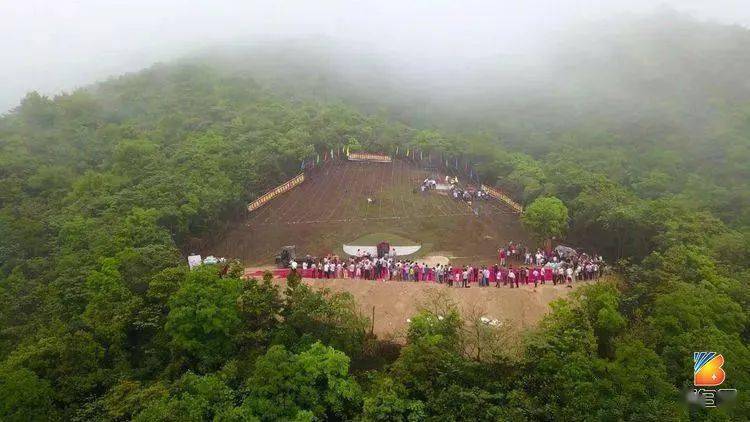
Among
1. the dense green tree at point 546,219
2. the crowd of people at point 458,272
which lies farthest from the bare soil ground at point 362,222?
the crowd of people at point 458,272

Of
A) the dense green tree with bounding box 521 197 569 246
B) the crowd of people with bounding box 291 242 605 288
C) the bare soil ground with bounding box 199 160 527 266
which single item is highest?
the dense green tree with bounding box 521 197 569 246

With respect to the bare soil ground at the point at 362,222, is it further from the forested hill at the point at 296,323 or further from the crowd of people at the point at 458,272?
the crowd of people at the point at 458,272

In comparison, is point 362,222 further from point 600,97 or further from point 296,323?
Result: point 600,97

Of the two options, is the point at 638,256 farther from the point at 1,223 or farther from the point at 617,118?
the point at 1,223

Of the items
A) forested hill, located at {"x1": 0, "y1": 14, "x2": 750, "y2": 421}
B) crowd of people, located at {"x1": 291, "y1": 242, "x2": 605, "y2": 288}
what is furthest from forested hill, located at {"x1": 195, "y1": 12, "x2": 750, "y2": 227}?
crowd of people, located at {"x1": 291, "y1": 242, "x2": 605, "y2": 288}

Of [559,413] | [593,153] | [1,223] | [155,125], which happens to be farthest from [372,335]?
[155,125]

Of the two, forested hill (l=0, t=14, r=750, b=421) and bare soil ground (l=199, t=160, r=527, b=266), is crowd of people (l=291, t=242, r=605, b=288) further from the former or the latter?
bare soil ground (l=199, t=160, r=527, b=266)

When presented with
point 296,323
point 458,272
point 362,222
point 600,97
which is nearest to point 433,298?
point 458,272
